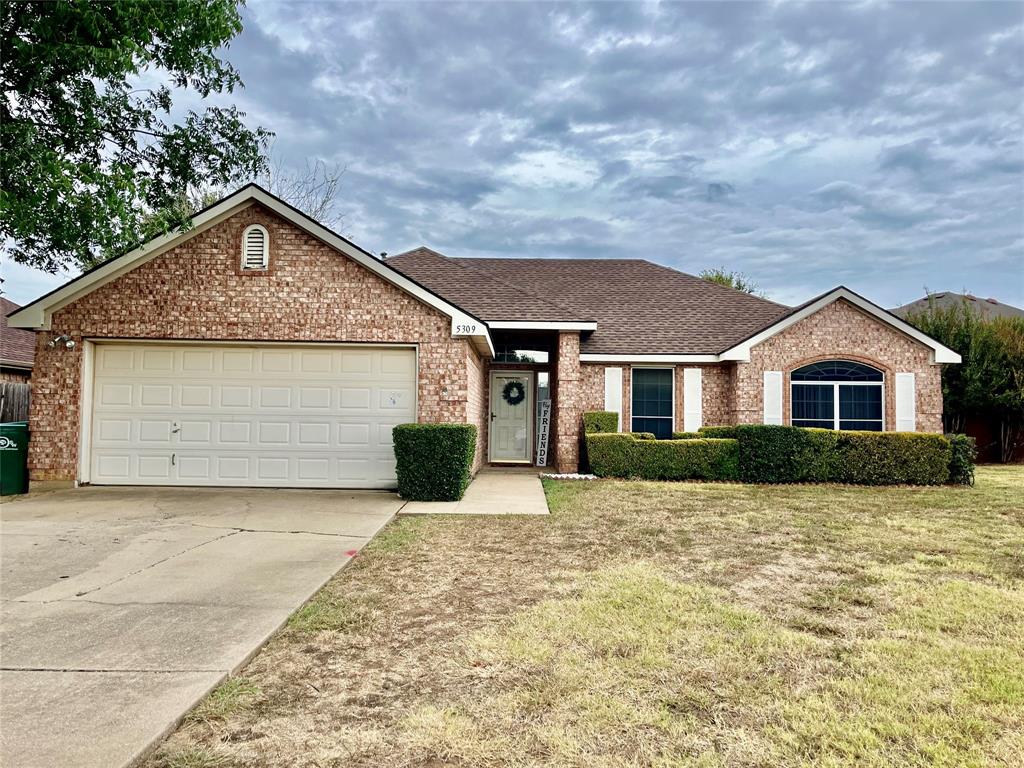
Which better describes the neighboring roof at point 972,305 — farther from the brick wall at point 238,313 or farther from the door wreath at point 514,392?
the brick wall at point 238,313

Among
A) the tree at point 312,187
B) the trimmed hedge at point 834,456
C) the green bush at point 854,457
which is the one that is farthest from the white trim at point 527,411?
the tree at point 312,187

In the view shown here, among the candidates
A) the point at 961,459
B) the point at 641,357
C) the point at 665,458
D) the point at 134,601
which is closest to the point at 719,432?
the point at 665,458

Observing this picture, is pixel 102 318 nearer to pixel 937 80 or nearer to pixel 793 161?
pixel 793 161

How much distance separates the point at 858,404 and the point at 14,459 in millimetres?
17681

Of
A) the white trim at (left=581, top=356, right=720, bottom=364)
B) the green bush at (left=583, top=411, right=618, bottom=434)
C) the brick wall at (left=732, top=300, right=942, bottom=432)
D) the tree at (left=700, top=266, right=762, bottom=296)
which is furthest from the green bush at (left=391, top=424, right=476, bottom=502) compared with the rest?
the tree at (left=700, top=266, right=762, bottom=296)

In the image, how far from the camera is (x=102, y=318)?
410 inches

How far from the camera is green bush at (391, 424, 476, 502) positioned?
31.2 feet

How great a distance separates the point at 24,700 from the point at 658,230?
30.6 m

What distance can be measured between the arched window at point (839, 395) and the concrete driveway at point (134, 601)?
10905 mm

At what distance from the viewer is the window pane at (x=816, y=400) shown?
1486 cm

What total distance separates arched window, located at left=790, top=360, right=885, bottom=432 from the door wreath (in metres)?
6.95

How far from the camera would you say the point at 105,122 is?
9930 mm

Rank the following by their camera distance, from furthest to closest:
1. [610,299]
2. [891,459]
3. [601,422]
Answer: [610,299] → [601,422] → [891,459]

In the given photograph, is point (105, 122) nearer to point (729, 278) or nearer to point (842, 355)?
point (842, 355)
